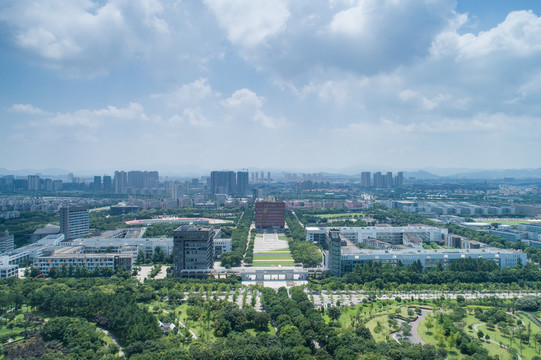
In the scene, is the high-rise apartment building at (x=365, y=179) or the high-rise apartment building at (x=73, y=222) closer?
the high-rise apartment building at (x=73, y=222)

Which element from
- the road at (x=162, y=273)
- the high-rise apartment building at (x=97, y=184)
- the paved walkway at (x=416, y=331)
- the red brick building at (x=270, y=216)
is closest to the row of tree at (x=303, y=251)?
the red brick building at (x=270, y=216)

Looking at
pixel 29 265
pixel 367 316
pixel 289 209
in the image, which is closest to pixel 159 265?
pixel 29 265

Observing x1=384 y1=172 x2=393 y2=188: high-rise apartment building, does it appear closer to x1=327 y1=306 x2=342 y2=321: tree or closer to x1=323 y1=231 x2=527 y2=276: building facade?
x1=323 y1=231 x2=527 y2=276: building facade

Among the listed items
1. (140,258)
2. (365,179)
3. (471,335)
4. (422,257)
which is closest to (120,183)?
(140,258)

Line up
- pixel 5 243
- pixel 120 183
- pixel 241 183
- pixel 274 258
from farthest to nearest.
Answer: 1. pixel 241 183
2. pixel 120 183
3. pixel 5 243
4. pixel 274 258

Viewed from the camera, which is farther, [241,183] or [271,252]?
[241,183]

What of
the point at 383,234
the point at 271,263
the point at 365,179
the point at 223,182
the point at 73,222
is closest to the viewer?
the point at 271,263

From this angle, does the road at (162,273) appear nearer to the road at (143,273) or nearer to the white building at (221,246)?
the road at (143,273)

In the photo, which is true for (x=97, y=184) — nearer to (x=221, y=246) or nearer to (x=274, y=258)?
(x=221, y=246)
